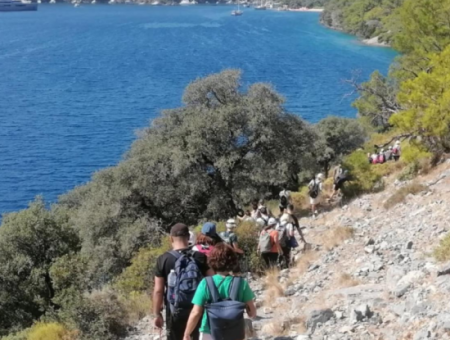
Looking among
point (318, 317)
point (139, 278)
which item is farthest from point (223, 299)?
point (139, 278)

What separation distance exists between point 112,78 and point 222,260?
318ft

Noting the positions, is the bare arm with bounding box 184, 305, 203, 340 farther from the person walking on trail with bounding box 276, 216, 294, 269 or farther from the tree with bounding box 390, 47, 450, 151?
the tree with bounding box 390, 47, 450, 151

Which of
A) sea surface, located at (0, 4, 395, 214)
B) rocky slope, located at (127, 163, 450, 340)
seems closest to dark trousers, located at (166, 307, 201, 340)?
rocky slope, located at (127, 163, 450, 340)

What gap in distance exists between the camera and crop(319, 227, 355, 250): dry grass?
51.9ft

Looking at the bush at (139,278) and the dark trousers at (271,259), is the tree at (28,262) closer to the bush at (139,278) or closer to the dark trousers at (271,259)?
Answer: the bush at (139,278)

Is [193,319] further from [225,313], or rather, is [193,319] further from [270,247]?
[270,247]

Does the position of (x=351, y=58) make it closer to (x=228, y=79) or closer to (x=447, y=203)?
(x=228, y=79)

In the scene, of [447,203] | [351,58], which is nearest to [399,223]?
[447,203]

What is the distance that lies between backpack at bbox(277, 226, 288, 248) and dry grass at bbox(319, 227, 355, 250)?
1754 mm

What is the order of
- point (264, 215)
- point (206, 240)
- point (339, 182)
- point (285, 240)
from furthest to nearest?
point (339, 182), point (264, 215), point (285, 240), point (206, 240)

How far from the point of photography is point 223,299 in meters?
6.27

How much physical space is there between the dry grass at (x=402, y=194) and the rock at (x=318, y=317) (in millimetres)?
9395

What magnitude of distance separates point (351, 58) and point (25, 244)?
336ft

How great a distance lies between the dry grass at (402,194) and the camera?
59.7 feet
